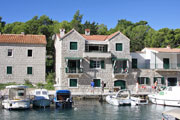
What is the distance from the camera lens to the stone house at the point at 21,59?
4538cm

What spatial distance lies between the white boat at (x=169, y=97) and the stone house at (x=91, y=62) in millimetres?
9067

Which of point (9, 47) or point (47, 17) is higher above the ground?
point (47, 17)

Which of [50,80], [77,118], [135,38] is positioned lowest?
[77,118]

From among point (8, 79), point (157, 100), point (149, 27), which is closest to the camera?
point (157, 100)

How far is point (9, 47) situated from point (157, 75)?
24.1 meters

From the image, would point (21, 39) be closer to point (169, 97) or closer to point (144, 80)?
point (144, 80)

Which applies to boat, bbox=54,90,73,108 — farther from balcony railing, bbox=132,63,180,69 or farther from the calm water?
balcony railing, bbox=132,63,180,69

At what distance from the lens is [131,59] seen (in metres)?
46.5

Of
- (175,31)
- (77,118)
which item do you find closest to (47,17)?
(175,31)

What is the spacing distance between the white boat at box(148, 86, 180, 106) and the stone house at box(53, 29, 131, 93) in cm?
907

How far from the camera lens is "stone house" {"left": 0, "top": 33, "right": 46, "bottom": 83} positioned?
4538cm

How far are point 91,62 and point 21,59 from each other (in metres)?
11.1

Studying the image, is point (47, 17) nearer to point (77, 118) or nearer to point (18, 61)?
point (18, 61)

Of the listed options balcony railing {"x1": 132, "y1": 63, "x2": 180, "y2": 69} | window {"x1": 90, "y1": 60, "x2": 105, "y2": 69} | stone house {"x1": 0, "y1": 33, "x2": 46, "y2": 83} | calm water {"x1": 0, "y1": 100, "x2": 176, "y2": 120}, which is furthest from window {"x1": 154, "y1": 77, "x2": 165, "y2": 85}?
stone house {"x1": 0, "y1": 33, "x2": 46, "y2": 83}
